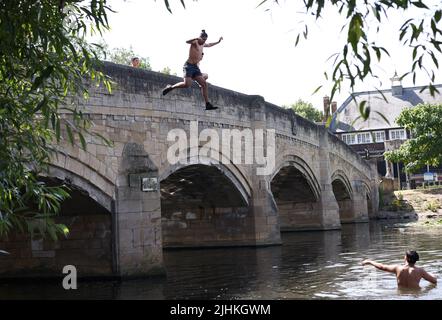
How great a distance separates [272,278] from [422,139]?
16.1m

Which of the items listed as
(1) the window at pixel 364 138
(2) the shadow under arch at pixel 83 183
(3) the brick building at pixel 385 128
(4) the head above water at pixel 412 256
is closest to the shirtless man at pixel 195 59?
(2) the shadow under arch at pixel 83 183

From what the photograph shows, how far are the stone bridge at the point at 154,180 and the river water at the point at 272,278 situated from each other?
67cm

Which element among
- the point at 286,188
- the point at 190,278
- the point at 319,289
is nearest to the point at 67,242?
the point at 190,278

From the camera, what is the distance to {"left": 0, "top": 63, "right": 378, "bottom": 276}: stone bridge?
38.6ft

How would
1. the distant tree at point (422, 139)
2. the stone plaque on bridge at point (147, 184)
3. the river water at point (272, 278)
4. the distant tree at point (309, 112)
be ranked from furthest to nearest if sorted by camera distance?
the distant tree at point (309, 112) < the distant tree at point (422, 139) < the stone plaque on bridge at point (147, 184) < the river water at point (272, 278)

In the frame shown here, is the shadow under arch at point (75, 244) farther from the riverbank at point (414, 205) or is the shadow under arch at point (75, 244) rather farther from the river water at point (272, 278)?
the riverbank at point (414, 205)

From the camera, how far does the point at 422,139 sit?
2564 centimetres

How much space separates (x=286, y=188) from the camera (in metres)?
25.4

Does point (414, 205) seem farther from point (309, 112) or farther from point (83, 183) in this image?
point (309, 112)

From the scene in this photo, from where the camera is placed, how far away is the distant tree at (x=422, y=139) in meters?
25.1

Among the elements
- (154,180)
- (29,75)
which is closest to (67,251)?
(154,180)

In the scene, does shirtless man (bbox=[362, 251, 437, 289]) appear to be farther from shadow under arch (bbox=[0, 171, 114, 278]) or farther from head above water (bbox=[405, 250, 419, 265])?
shadow under arch (bbox=[0, 171, 114, 278])

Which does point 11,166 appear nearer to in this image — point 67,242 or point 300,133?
point 67,242

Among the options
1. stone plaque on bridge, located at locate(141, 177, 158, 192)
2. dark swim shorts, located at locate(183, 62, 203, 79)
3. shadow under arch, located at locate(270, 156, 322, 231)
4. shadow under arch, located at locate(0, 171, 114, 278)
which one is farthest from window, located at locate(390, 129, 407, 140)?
dark swim shorts, located at locate(183, 62, 203, 79)
